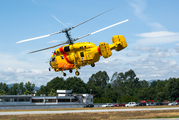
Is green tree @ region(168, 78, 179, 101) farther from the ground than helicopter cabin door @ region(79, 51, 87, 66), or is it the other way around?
helicopter cabin door @ region(79, 51, 87, 66)

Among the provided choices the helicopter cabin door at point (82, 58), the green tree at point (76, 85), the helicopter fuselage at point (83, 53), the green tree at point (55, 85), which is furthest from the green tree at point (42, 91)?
the helicopter cabin door at point (82, 58)

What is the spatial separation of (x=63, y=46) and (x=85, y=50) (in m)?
5.74

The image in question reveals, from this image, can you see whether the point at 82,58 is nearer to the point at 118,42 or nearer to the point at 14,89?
the point at 118,42

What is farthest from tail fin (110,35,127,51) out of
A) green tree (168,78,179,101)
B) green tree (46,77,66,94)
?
green tree (46,77,66,94)

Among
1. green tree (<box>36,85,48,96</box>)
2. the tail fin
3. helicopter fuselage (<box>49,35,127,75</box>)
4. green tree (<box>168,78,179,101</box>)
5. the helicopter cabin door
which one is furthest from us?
green tree (<box>36,85,48,96</box>)

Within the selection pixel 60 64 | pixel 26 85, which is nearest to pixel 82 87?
pixel 26 85

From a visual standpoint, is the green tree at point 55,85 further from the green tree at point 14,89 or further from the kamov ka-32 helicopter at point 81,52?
the kamov ka-32 helicopter at point 81,52

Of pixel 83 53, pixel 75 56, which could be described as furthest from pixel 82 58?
pixel 75 56

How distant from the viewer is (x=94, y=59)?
48.8m

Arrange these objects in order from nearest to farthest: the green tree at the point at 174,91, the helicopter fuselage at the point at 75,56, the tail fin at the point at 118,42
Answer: the helicopter fuselage at the point at 75,56 < the tail fin at the point at 118,42 < the green tree at the point at 174,91

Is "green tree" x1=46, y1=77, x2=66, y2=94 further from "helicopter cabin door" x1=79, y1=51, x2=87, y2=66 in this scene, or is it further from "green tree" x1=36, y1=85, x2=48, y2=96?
"helicopter cabin door" x1=79, y1=51, x2=87, y2=66

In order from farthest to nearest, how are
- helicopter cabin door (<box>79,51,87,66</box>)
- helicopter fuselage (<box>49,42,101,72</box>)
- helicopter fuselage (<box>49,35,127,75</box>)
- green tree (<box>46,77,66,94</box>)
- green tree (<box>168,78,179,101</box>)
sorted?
1. green tree (<box>46,77,66,94</box>)
2. green tree (<box>168,78,179,101</box>)
3. helicopter cabin door (<box>79,51,87,66</box>)
4. helicopter fuselage (<box>49,42,101,72</box>)
5. helicopter fuselage (<box>49,35,127,75</box>)

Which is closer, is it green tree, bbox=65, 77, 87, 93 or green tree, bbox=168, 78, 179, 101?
green tree, bbox=168, 78, 179, 101

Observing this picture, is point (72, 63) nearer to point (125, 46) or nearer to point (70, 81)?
point (125, 46)
